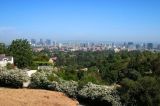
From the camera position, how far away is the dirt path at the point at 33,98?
19438 millimetres

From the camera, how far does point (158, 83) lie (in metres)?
21.2

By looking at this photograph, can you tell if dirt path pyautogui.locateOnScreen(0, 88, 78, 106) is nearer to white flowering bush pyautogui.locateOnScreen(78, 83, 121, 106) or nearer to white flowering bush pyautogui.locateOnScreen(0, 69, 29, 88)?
white flowering bush pyautogui.locateOnScreen(78, 83, 121, 106)

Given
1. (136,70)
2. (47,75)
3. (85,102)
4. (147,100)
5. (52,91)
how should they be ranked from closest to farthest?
(147,100), (85,102), (52,91), (47,75), (136,70)

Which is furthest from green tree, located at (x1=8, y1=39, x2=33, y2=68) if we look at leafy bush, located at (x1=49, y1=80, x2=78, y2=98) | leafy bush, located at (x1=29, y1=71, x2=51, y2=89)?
leafy bush, located at (x1=49, y1=80, x2=78, y2=98)

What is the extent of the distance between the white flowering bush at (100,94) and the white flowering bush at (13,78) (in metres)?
5.41

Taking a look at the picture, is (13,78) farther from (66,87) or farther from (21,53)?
(21,53)

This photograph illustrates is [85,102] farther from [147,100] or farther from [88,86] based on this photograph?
[147,100]

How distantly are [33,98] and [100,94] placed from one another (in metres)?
4.15

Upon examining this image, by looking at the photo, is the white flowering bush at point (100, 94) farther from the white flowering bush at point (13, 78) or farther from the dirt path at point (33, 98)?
the white flowering bush at point (13, 78)

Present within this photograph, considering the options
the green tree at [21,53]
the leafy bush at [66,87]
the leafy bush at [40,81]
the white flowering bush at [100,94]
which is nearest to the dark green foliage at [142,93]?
the white flowering bush at [100,94]

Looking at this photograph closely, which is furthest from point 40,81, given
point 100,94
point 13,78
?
point 100,94

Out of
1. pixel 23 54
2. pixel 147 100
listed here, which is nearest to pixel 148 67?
pixel 23 54

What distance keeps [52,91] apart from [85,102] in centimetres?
285

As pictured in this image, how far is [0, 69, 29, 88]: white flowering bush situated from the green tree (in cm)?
2423
